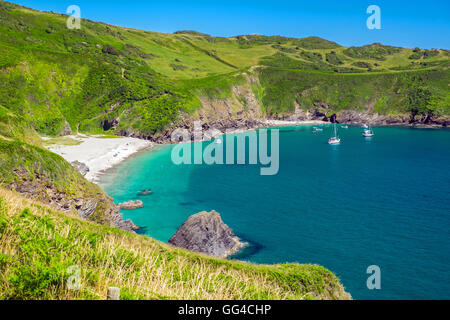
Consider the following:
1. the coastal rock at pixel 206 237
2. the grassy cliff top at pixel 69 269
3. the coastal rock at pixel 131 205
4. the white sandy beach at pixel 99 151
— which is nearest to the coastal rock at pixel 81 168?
the white sandy beach at pixel 99 151

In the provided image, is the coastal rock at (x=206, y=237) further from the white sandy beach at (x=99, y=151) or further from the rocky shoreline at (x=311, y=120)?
the rocky shoreline at (x=311, y=120)

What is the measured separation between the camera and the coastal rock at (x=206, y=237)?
4239 cm

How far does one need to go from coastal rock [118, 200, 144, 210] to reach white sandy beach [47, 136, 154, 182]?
19.2m

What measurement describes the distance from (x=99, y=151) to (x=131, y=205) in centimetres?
4495

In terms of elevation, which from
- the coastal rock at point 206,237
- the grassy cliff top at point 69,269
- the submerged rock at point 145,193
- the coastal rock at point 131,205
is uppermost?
the grassy cliff top at point 69,269

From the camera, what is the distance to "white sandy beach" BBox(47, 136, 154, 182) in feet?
281

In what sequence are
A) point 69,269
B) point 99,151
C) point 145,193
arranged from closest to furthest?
point 69,269, point 145,193, point 99,151

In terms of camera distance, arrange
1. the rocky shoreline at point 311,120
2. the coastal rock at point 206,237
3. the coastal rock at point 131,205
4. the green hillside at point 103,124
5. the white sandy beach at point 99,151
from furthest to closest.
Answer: the rocky shoreline at point 311,120, the white sandy beach at point 99,151, the coastal rock at point 131,205, the coastal rock at point 206,237, the green hillside at point 103,124

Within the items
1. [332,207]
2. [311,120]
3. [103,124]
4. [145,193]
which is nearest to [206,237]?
[332,207]

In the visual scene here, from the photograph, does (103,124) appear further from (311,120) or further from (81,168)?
(311,120)

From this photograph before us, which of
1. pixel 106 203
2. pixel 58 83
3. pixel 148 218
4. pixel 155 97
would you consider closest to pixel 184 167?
pixel 148 218

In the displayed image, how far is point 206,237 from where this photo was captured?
43.0 meters

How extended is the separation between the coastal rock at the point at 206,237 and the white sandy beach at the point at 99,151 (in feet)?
131

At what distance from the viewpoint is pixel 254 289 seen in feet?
44.1
